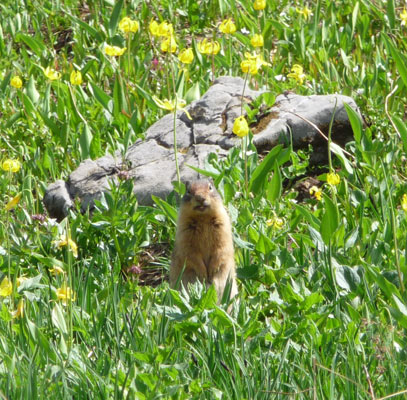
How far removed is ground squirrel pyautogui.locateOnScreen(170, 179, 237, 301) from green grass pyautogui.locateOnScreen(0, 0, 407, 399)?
4.4 inches

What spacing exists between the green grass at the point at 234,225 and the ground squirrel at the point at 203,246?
11cm

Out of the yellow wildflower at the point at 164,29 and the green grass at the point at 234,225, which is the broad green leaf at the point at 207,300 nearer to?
the green grass at the point at 234,225

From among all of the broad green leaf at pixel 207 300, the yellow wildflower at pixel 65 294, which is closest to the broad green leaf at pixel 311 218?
the broad green leaf at pixel 207 300

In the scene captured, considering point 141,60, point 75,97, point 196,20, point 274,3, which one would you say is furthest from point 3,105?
point 274,3

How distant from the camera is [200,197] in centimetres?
511

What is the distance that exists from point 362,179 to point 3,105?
12.2ft

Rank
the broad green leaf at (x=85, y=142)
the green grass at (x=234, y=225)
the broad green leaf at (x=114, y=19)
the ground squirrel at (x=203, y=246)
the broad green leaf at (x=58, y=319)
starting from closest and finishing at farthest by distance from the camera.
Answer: the green grass at (x=234, y=225)
the broad green leaf at (x=58, y=319)
the ground squirrel at (x=203, y=246)
the broad green leaf at (x=85, y=142)
the broad green leaf at (x=114, y=19)

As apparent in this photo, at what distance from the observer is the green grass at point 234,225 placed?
140 inches

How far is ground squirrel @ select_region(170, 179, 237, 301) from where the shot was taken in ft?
17.1

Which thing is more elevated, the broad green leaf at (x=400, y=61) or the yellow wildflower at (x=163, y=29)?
the yellow wildflower at (x=163, y=29)

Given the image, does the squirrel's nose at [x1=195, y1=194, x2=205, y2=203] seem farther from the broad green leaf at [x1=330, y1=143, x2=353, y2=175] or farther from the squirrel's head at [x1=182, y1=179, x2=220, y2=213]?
the broad green leaf at [x1=330, y1=143, x2=353, y2=175]

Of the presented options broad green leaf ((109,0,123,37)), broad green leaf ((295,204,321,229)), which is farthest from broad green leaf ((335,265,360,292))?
broad green leaf ((109,0,123,37))

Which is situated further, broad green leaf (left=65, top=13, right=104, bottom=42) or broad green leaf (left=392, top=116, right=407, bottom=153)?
broad green leaf (left=65, top=13, right=104, bottom=42)

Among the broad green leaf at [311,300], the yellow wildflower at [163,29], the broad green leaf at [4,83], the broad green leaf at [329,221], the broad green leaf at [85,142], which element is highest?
the yellow wildflower at [163,29]
